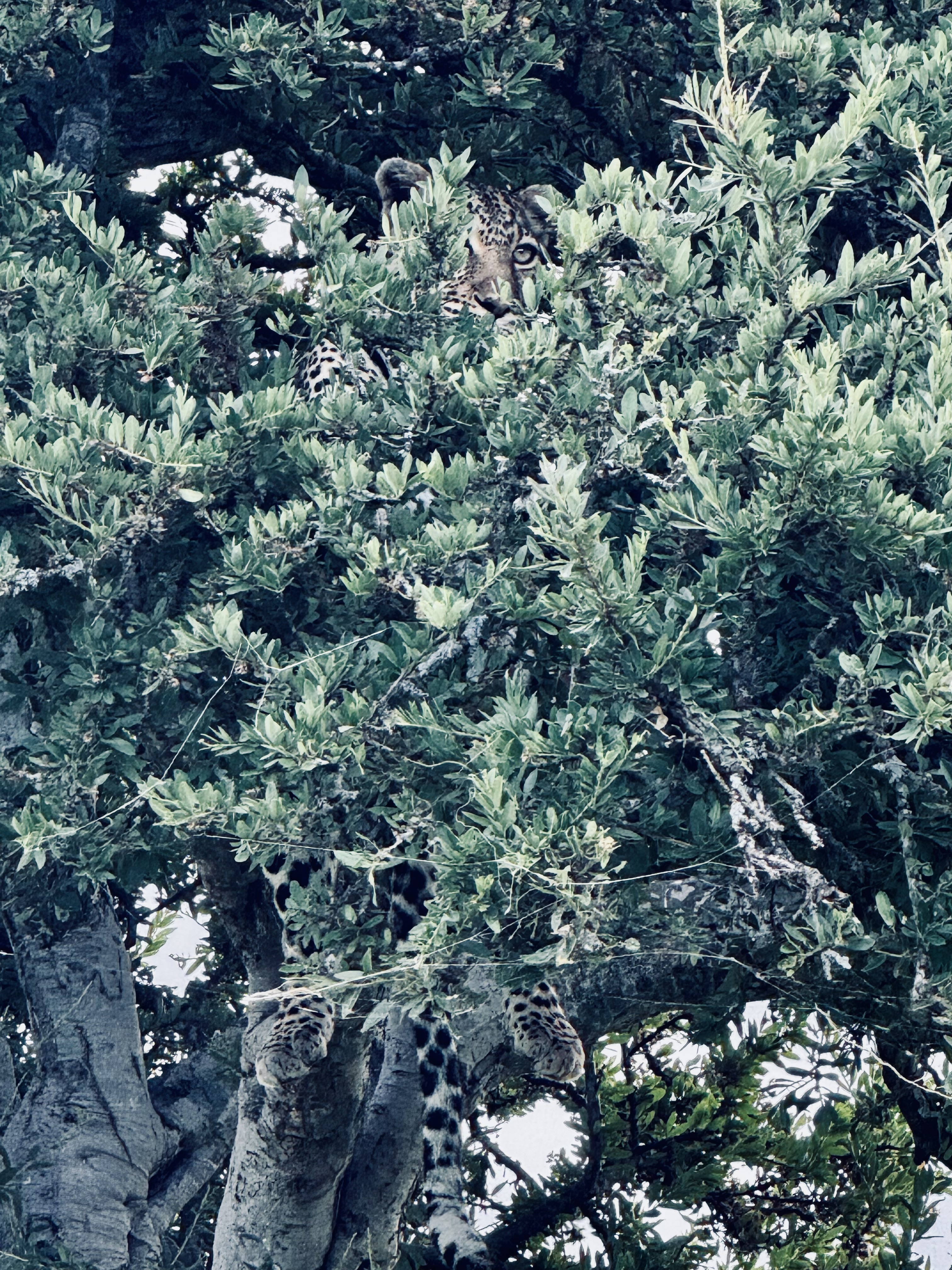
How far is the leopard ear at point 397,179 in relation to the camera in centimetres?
690

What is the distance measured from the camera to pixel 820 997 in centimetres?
489

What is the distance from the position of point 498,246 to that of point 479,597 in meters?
3.88

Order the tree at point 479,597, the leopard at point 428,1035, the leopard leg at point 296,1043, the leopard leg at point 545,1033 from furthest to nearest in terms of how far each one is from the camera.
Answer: the leopard leg at point 545,1033 → the leopard leg at point 296,1043 → the leopard at point 428,1035 → the tree at point 479,597

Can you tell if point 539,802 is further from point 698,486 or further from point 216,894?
point 216,894

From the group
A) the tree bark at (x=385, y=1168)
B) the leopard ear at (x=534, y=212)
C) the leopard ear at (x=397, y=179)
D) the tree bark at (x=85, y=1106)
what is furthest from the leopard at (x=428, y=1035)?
the leopard ear at (x=534, y=212)

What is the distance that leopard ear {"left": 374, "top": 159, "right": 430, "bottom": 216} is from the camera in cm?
690

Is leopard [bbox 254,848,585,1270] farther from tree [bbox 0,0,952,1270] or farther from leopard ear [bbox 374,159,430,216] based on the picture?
leopard ear [bbox 374,159,430,216]

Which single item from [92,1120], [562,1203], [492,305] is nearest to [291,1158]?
[92,1120]

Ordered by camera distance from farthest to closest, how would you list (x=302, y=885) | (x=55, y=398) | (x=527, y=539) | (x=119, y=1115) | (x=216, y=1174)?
1. (x=216, y=1174)
2. (x=119, y=1115)
3. (x=302, y=885)
4. (x=55, y=398)
5. (x=527, y=539)

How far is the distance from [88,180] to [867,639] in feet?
13.4

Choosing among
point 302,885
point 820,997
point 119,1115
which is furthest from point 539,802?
point 119,1115

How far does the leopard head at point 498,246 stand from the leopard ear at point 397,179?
145mm

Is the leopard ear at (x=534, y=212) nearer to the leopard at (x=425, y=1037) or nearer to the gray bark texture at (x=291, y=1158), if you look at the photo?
the leopard at (x=425, y=1037)

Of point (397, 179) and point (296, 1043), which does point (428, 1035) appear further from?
point (397, 179)
